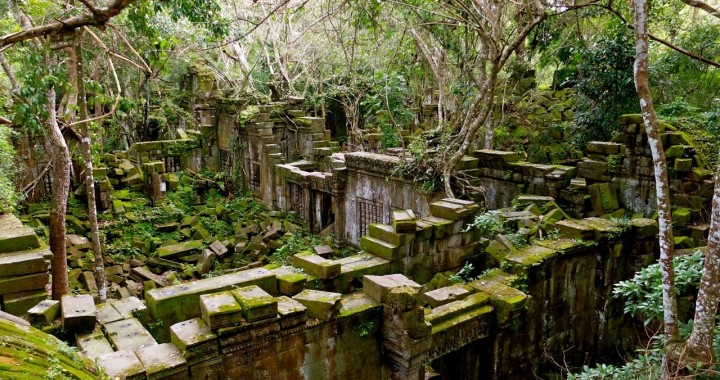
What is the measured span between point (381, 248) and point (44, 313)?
435 cm

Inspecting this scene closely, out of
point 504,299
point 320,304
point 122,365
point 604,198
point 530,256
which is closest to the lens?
point 122,365

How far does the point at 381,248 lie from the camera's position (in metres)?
7.65

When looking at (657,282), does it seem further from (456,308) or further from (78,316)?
(78,316)

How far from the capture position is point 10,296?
245 inches

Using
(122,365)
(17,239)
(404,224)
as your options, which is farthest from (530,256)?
(17,239)

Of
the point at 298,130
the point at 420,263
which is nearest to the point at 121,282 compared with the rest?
the point at 420,263

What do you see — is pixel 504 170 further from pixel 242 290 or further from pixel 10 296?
pixel 10 296

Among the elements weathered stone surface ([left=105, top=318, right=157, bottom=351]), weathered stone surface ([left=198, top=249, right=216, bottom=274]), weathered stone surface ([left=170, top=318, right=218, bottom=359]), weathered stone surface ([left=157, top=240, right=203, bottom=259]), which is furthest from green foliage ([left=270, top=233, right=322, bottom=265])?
weathered stone surface ([left=170, top=318, right=218, bottom=359])

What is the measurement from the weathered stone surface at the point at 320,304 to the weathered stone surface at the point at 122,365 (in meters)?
1.81

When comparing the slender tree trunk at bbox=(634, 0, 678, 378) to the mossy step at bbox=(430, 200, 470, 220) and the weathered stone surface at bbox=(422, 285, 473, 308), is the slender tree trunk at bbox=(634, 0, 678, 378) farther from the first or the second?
the mossy step at bbox=(430, 200, 470, 220)

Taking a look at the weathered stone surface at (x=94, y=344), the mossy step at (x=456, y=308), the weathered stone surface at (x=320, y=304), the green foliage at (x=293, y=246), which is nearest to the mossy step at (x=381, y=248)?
the mossy step at (x=456, y=308)

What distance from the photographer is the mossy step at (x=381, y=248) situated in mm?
7527

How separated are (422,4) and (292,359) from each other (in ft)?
30.9

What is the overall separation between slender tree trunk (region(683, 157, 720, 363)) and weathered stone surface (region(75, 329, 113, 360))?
5.93 m
